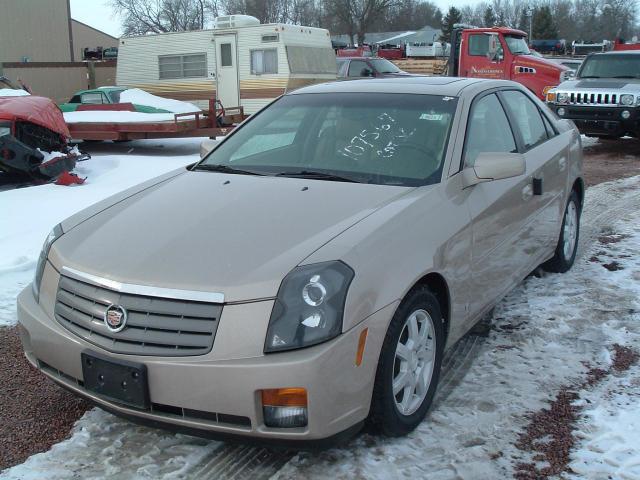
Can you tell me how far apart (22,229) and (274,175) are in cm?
380

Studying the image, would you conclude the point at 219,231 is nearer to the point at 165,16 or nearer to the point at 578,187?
the point at 578,187

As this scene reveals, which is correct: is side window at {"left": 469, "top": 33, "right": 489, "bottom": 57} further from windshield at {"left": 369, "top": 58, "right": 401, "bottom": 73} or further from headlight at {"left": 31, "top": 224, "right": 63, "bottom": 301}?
headlight at {"left": 31, "top": 224, "right": 63, "bottom": 301}

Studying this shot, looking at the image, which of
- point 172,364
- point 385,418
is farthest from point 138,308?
point 385,418

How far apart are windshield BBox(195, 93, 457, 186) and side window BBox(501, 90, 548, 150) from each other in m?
0.86

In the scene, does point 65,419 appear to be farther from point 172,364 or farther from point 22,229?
point 22,229

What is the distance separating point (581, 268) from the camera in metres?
5.45

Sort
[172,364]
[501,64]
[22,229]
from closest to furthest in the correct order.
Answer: [172,364] < [22,229] < [501,64]

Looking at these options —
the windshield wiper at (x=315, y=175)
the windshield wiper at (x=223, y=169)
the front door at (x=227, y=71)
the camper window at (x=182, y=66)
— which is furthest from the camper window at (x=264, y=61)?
the windshield wiper at (x=315, y=175)

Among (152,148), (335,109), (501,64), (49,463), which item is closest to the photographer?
(49,463)

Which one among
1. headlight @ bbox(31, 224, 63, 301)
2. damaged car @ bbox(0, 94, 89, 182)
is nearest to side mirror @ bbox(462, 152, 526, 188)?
headlight @ bbox(31, 224, 63, 301)

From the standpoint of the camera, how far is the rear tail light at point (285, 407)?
2.50m

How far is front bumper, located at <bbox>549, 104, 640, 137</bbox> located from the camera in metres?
11.7

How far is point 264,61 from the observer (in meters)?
16.2

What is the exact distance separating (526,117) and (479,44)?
13701 millimetres
